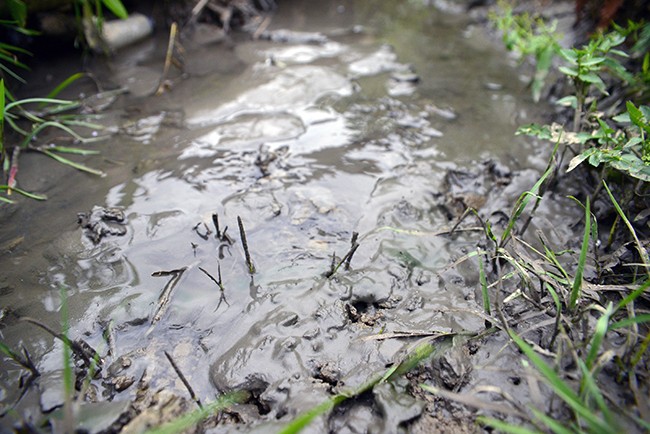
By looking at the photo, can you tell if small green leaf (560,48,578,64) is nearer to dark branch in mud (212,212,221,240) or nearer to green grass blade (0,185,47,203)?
dark branch in mud (212,212,221,240)

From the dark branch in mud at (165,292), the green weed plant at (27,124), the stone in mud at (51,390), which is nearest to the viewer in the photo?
the stone in mud at (51,390)

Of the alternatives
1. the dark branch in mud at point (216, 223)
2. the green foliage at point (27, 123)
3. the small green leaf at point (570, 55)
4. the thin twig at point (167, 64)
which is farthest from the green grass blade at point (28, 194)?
the small green leaf at point (570, 55)

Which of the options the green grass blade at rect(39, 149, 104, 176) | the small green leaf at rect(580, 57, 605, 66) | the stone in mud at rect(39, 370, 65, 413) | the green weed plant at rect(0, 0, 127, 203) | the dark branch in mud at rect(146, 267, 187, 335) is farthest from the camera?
the green grass blade at rect(39, 149, 104, 176)

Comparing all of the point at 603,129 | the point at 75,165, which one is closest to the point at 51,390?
the point at 75,165

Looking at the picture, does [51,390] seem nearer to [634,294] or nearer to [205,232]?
[205,232]

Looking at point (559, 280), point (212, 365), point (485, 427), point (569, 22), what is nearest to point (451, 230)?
point (559, 280)

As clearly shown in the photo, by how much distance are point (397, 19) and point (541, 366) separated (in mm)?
5061

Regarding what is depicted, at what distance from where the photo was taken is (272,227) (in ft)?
7.44

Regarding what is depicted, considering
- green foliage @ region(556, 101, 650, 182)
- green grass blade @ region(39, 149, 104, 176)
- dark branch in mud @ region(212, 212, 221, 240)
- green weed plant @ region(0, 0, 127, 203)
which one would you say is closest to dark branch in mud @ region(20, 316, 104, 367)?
dark branch in mud @ region(212, 212, 221, 240)

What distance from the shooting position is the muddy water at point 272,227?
1642 millimetres

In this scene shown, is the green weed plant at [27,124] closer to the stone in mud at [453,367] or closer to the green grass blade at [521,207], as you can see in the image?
the stone in mud at [453,367]

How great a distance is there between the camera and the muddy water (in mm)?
1642

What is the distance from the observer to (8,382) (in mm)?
1513

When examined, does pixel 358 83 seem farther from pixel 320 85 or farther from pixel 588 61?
pixel 588 61
